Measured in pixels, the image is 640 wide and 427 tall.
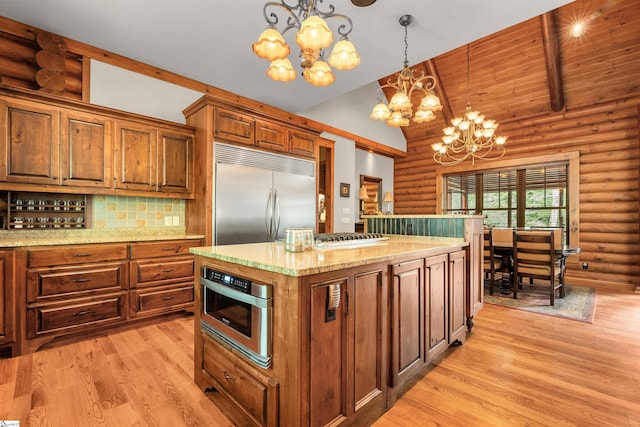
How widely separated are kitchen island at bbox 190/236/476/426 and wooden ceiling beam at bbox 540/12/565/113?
4.58 meters

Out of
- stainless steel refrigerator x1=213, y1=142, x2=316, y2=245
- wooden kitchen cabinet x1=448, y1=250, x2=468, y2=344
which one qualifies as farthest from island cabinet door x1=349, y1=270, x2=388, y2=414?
stainless steel refrigerator x1=213, y1=142, x2=316, y2=245

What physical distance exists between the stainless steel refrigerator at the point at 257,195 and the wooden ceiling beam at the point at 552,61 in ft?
13.5

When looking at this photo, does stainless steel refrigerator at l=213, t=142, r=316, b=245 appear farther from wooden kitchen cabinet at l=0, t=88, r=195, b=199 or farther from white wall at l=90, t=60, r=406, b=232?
white wall at l=90, t=60, r=406, b=232

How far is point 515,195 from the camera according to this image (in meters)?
6.32

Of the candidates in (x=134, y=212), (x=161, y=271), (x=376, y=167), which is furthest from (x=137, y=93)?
(x=376, y=167)

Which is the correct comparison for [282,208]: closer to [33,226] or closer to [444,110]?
[33,226]

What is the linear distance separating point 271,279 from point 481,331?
2.55m

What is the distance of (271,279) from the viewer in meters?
1.33

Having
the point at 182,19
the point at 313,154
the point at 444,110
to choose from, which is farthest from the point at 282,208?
the point at 444,110

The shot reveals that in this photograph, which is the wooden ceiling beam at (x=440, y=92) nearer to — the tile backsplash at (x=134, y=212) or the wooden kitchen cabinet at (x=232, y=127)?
the wooden kitchen cabinet at (x=232, y=127)

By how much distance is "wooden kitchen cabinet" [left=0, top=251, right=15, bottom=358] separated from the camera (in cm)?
224

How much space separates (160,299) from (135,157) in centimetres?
150

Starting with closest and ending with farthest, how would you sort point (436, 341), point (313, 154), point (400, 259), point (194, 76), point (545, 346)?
1. point (400, 259)
2. point (436, 341)
3. point (545, 346)
4. point (194, 76)
5. point (313, 154)

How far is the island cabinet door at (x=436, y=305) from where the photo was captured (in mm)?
2049
